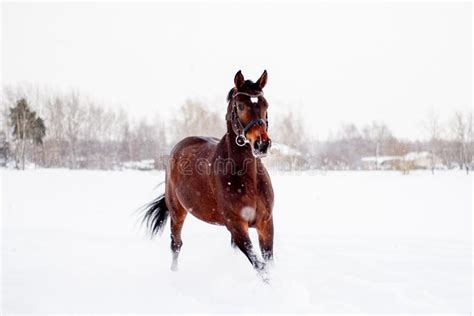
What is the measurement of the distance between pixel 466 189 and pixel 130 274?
1356cm

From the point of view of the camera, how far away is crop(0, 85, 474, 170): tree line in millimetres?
32312

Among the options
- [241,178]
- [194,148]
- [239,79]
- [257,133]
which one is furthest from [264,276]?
[194,148]

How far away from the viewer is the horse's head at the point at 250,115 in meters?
3.08

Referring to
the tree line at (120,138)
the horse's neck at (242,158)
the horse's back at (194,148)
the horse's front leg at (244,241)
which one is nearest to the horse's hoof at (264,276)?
the horse's front leg at (244,241)

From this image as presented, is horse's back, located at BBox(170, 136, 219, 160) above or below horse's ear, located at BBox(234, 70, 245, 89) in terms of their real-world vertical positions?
below

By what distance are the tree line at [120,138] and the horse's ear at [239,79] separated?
22815 mm

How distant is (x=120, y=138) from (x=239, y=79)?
47549 millimetres

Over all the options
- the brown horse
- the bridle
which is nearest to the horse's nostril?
the brown horse

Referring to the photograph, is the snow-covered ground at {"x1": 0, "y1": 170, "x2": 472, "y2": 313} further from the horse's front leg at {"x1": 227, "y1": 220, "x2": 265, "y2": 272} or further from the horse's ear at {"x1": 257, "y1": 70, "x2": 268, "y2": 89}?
the horse's ear at {"x1": 257, "y1": 70, "x2": 268, "y2": 89}

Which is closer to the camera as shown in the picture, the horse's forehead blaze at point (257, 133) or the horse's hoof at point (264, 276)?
the horse's forehead blaze at point (257, 133)

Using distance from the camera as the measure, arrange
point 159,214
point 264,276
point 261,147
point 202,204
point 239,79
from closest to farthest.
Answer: point 261,147, point 264,276, point 239,79, point 202,204, point 159,214

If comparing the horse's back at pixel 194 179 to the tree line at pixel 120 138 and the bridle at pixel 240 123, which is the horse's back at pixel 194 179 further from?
the tree line at pixel 120 138

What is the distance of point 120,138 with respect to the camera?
48.3m

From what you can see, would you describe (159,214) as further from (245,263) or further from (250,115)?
(250,115)
